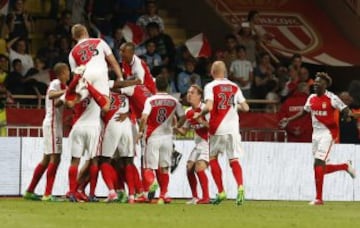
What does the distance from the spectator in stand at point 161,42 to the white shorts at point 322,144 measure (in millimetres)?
7563

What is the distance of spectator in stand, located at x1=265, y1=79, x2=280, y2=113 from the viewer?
31763 mm

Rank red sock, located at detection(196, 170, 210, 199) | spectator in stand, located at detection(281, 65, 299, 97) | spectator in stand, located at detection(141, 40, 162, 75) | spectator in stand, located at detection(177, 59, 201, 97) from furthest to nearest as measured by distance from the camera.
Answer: spectator in stand, located at detection(281, 65, 299, 97)
spectator in stand, located at detection(141, 40, 162, 75)
spectator in stand, located at detection(177, 59, 201, 97)
red sock, located at detection(196, 170, 210, 199)

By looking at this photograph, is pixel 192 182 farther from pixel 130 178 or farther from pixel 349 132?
pixel 349 132

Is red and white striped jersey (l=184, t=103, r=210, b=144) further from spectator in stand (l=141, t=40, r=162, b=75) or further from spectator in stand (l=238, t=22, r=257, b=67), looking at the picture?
spectator in stand (l=238, t=22, r=257, b=67)

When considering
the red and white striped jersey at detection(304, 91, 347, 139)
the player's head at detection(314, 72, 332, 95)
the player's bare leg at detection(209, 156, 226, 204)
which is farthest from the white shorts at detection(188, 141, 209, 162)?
the player's head at detection(314, 72, 332, 95)

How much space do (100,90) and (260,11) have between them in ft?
49.3

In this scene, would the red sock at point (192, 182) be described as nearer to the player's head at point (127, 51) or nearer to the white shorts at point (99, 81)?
the player's head at point (127, 51)

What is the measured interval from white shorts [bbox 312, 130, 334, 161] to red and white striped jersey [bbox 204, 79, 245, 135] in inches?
90.9

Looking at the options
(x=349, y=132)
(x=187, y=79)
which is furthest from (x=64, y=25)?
(x=349, y=132)

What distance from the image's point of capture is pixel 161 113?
910 inches

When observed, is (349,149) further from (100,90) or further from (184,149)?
(100,90)

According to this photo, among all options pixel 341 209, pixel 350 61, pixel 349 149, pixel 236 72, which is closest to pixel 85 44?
pixel 341 209

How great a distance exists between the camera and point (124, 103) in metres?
23.5

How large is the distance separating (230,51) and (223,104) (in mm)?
9787
